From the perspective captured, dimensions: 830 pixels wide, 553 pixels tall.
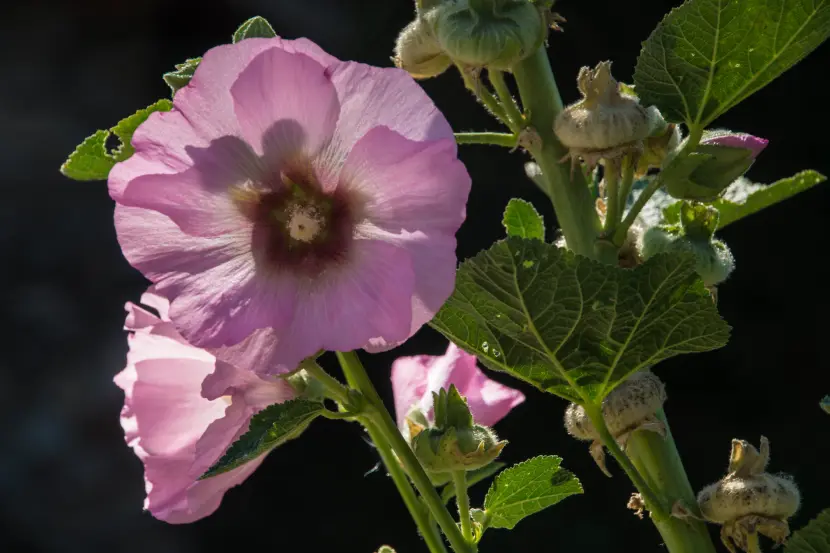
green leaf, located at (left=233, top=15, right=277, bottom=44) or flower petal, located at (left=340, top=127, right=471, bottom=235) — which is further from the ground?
green leaf, located at (left=233, top=15, right=277, bottom=44)

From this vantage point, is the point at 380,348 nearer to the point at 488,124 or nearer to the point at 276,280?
the point at 276,280

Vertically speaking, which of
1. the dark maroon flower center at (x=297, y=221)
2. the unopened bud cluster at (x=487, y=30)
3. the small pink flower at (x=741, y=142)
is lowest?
the small pink flower at (x=741, y=142)

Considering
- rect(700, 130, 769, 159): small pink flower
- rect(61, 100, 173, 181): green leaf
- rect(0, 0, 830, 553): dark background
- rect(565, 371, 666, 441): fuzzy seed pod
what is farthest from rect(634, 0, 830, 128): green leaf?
rect(0, 0, 830, 553): dark background

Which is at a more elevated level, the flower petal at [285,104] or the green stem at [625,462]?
the flower petal at [285,104]

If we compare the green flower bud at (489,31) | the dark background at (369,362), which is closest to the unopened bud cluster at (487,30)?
the green flower bud at (489,31)

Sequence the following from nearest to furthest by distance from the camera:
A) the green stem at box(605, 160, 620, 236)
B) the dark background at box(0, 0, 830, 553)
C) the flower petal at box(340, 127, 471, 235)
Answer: the flower petal at box(340, 127, 471, 235), the green stem at box(605, 160, 620, 236), the dark background at box(0, 0, 830, 553)

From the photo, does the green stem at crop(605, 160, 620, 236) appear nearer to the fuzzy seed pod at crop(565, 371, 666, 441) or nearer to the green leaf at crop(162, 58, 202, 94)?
the fuzzy seed pod at crop(565, 371, 666, 441)

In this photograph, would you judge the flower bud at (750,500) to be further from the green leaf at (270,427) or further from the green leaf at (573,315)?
the green leaf at (270,427)
